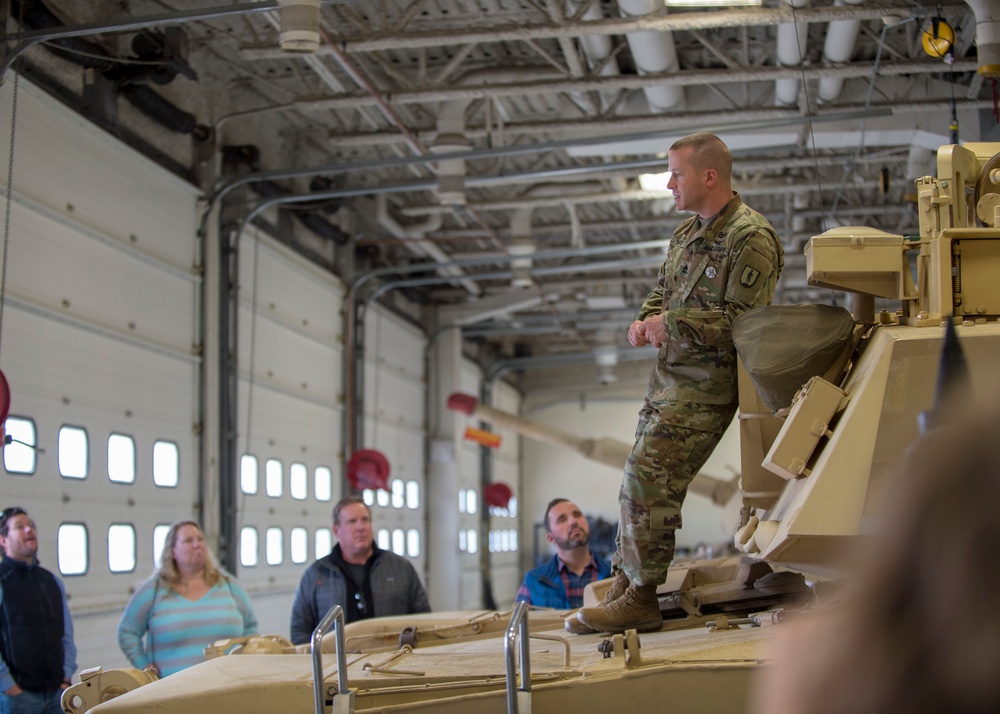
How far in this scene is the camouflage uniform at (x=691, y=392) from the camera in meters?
5.20

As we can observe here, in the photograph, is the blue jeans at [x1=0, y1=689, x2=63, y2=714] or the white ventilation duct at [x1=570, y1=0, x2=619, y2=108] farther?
Result: the white ventilation duct at [x1=570, y1=0, x2=619, y2=108]

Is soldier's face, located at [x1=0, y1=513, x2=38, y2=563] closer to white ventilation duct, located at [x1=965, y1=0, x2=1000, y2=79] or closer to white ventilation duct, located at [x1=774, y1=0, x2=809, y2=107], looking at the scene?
white ventilation duct, located at [x1=774, y1=0, x2=809, y2=107]

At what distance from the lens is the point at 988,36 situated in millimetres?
9953

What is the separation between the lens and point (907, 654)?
1065 millimetres

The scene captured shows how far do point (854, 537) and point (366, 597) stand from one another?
5.19 metres

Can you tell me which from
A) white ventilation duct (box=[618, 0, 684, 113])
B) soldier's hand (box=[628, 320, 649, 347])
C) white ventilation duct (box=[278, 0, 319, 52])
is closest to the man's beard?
soldier's hand (box=[628, 320, 649, 347])

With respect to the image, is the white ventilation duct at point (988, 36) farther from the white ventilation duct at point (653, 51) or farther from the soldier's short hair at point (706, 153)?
the soldier's short hair at point (706, 153)

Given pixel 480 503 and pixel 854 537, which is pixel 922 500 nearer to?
pixel 854 537

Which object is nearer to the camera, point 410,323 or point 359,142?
point 359,142

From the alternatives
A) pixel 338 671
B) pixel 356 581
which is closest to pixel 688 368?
pixel 338 671

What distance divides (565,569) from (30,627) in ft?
12.5

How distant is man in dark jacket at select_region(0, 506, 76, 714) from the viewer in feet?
28.5

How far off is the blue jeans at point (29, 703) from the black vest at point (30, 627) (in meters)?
0.04

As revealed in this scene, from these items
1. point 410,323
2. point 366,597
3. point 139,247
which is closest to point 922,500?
point 366,597
